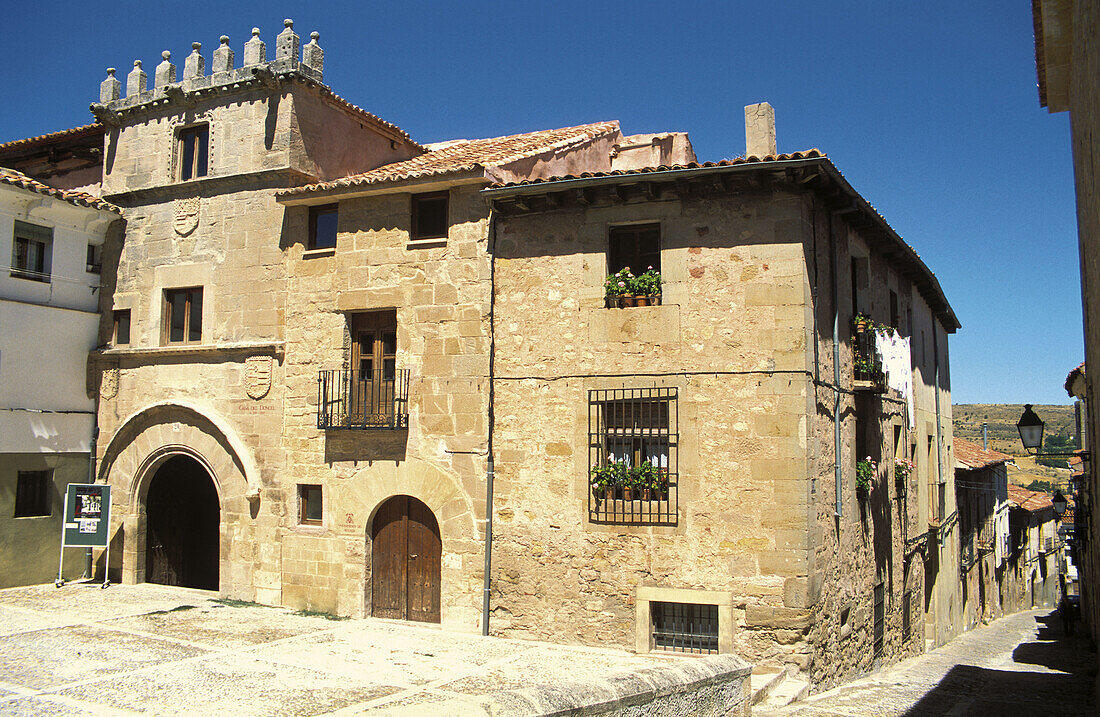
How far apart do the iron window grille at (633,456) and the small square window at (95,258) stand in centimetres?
1010

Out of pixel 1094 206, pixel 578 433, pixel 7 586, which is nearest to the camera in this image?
pixel 1094 206

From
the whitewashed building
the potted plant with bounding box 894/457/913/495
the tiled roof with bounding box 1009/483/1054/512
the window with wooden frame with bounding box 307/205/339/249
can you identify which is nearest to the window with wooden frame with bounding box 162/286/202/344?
the whitewashed building

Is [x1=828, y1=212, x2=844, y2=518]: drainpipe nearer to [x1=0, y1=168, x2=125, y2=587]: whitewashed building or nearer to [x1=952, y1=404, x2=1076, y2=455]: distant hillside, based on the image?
[x1=0, y1=168, x2=125, y2=587]: whitewashed building

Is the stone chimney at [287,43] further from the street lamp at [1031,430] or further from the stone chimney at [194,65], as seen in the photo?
the street lamp at [1031,430]

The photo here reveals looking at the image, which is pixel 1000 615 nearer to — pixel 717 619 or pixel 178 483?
pixel 717 619

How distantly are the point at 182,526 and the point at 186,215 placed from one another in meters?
5.90

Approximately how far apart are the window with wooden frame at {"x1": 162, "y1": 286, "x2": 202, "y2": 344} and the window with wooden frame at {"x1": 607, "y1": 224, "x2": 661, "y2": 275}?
7.51 m

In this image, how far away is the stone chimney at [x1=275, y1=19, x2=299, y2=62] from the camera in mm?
14195

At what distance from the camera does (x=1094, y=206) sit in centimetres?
759

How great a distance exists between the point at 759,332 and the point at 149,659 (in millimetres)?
8405

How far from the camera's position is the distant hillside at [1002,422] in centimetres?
7462

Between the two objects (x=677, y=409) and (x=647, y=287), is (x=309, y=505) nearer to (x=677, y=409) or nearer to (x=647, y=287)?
(x=677, y=409)

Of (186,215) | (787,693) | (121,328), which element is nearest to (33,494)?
(121,328)

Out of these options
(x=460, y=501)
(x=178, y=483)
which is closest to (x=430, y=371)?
(x=460, y=501)
